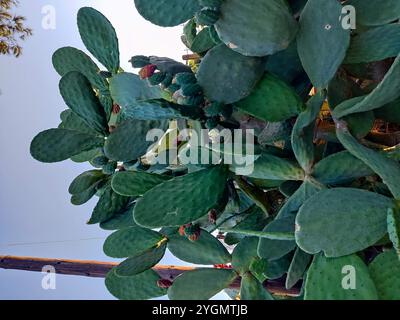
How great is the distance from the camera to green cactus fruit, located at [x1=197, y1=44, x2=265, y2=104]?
77 cm

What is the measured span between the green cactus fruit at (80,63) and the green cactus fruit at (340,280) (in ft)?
2.03

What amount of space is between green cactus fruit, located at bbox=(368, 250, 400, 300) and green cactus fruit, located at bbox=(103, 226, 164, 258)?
47 cm

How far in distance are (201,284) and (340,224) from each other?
0.38 m

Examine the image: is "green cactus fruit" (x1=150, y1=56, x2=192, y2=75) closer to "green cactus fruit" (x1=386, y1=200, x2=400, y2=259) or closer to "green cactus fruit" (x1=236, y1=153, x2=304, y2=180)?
"green cactus fruit" (x1=236, y1=153, x2=304, y2=180)

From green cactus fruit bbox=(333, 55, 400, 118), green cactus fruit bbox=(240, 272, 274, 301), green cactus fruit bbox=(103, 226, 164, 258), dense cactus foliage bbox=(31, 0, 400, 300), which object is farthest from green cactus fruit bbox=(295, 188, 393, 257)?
green cactus fruit bbox=(103, 226, 164, 258)

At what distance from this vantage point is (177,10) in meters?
0.82

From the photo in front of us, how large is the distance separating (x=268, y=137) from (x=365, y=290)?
277 millimetres

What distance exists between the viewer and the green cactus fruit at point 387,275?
2.30ft

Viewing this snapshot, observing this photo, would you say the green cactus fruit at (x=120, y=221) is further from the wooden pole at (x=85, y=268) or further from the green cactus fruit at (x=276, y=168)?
the green cactus fruit at (x=276, y=168)

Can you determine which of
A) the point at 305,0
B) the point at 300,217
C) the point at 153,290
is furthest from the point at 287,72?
the point at 153,290

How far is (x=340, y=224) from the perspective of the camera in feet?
2.24

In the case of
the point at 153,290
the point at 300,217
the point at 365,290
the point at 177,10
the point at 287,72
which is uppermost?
the point at 177,10

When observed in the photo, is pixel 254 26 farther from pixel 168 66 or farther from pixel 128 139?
pixel 128 139

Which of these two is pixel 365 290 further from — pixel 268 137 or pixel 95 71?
pixel 95 71
